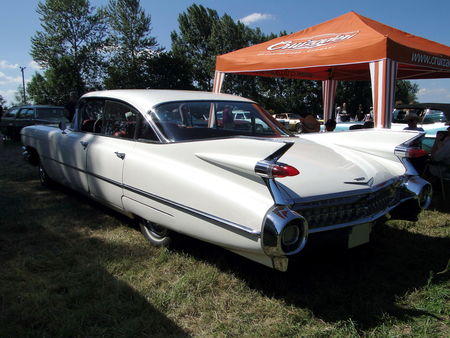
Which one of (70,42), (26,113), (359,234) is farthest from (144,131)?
(70,42)

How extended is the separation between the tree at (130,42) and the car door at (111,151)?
37381 mm

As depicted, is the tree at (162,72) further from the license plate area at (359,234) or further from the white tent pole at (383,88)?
the license plate area at (359,234)

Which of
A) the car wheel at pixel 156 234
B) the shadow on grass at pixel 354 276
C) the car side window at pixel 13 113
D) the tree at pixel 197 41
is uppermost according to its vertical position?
the tree at pixel 197 41

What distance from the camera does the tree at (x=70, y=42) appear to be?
34.6 metres

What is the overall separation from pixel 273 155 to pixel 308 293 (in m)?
1.06

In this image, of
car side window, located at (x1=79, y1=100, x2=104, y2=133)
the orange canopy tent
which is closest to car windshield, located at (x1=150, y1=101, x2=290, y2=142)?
car side window, located at (x1=79, y1=100, x2=104, y2=133)

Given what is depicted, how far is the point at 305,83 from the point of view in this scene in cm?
4238

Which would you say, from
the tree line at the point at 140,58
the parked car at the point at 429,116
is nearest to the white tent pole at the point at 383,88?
the parked car at the point at 429,116

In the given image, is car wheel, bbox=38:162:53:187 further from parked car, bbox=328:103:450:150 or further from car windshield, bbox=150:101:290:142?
parked car, bbox=328:103:450:150

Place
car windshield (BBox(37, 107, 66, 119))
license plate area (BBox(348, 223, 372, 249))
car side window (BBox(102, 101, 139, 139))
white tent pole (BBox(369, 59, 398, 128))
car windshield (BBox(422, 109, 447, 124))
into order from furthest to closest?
car windshield (BBox(37, 107, 66, 119)), car windshield (BBox(422, 109, 447, 124)), white tent pole (BBox(369, 59, 398, 128)), car side window (BBox(102, 101, 139, 139)), license plate area (BBox(348, 223, 372, 249))

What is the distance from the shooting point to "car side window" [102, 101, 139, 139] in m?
3.32

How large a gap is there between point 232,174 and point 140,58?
41.4 meters

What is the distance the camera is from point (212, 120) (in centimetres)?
341

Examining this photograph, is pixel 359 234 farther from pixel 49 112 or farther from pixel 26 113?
pixel 26 113
